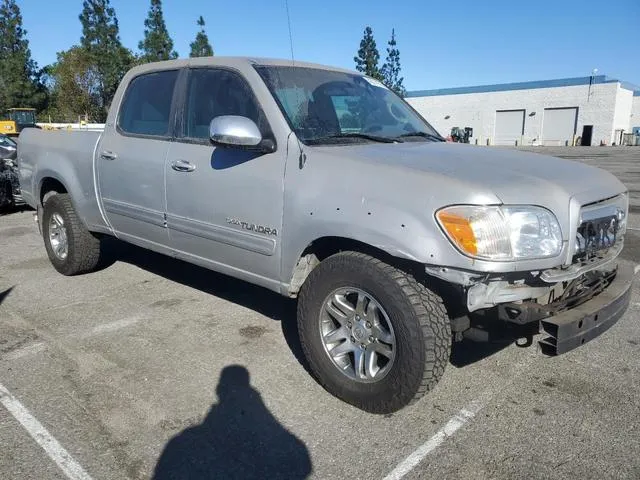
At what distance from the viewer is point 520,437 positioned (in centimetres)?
280

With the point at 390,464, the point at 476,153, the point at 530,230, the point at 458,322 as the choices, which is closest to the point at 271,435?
the point at 390,464

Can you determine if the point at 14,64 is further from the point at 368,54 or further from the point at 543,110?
the point at 543,110

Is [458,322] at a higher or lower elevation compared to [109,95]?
lower

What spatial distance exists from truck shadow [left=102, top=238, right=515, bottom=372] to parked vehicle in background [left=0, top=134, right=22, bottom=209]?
12.2 ft

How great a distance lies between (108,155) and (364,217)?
2.70 metres

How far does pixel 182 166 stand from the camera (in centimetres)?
382

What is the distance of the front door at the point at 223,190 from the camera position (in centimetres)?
335

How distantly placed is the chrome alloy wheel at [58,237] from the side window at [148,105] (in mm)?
1472

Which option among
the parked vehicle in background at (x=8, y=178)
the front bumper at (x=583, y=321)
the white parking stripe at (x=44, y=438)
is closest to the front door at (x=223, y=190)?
the white parking stripe at (x=44, y=438)

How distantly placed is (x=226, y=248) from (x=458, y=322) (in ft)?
5.37

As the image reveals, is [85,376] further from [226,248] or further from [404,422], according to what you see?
[404,422]

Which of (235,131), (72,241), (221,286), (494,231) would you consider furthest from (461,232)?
(72,241)

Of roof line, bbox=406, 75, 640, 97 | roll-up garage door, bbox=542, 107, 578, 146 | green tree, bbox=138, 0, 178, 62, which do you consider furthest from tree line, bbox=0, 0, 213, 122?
roll-up garage door, bbox=542, 107, 578, 146

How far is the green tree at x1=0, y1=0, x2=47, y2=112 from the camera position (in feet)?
183
